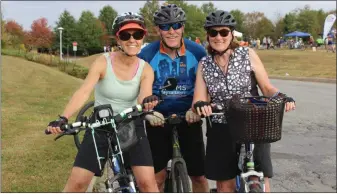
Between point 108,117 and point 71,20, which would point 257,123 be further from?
point 71,20

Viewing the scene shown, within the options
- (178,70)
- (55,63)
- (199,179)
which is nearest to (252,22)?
(55,63)

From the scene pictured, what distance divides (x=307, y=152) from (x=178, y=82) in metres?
5.03

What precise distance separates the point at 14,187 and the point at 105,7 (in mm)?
88087

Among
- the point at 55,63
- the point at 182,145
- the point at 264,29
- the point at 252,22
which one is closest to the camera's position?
the point at 182,145

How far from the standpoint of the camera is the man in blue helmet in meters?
4.34

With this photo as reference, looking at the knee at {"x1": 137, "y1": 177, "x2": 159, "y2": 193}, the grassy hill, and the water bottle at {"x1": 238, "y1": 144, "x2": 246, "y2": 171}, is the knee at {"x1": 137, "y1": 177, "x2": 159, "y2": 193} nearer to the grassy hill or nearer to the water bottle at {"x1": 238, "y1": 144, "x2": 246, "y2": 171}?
the water bottle at {"x1": 238, "y1": 144, "x2": 246, "y2": 171}

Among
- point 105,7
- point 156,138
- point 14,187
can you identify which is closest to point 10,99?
point 14,187

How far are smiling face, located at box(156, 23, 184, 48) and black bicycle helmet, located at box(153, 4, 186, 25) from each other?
0.05 metres

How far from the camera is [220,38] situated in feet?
12.9

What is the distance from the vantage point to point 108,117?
3455 mm

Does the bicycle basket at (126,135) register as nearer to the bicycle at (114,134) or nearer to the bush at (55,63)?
the bicycle at (114,134)

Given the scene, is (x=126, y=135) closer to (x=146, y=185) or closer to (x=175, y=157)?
(x=146, y=185)

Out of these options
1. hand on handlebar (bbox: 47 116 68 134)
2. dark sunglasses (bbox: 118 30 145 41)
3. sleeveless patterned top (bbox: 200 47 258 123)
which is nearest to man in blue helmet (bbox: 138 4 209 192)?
sleeveless patterned top (bbox: 200 47 258 123)

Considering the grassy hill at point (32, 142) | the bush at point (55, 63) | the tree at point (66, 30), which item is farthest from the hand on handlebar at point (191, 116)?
the tree at point (66, 30)
